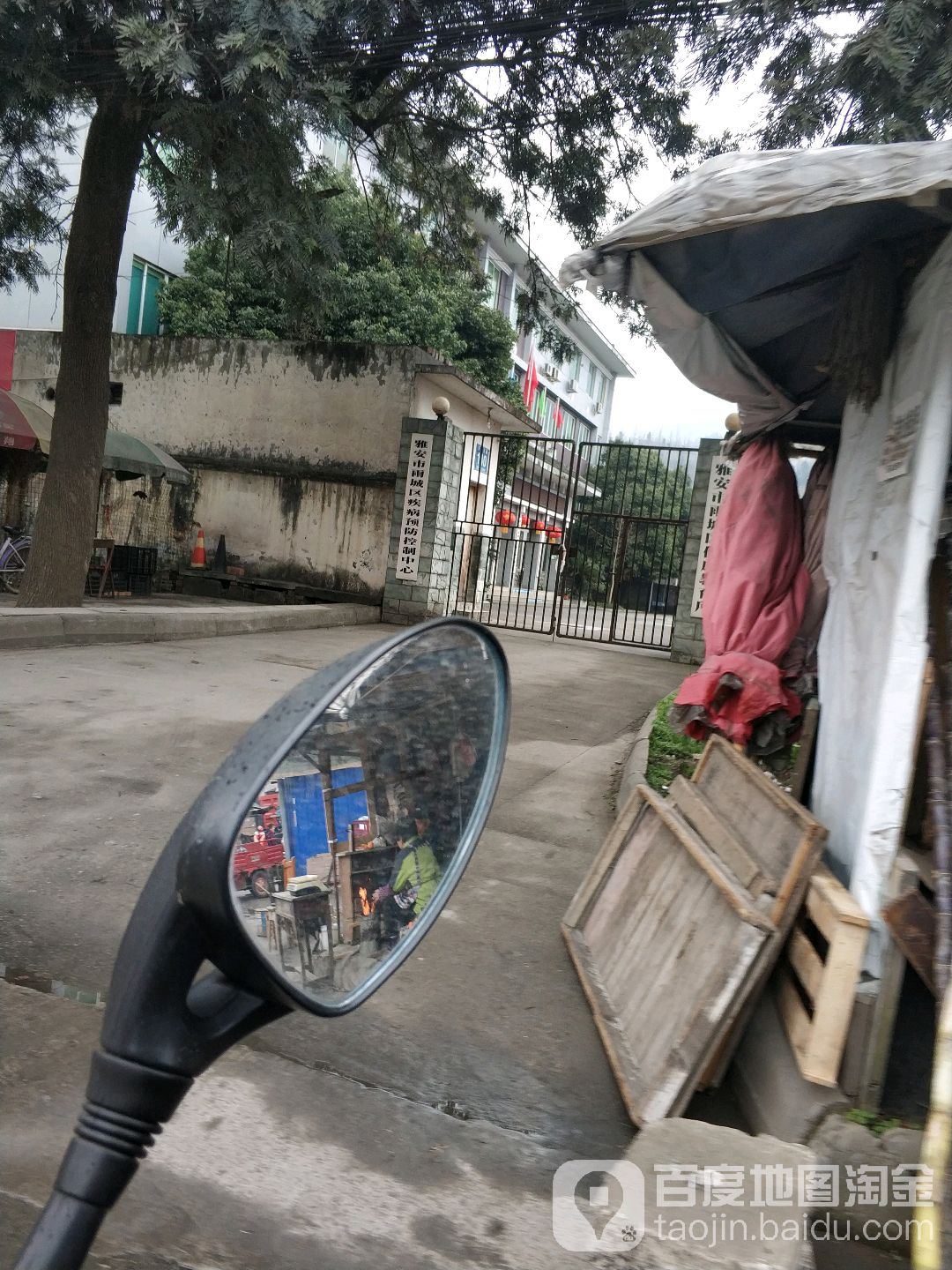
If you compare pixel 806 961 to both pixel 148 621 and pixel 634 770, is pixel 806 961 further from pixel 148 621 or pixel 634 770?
pixel 148 621

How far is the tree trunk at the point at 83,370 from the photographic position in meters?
10.1

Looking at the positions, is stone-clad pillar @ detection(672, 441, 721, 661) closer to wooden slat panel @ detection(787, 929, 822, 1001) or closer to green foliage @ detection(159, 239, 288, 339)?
green foliage @ detection(159, 239, 288, 339)

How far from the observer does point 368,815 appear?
115 cm

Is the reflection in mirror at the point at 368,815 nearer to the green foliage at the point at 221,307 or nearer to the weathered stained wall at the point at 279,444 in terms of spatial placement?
the weathered stained wall at the point at 279,444

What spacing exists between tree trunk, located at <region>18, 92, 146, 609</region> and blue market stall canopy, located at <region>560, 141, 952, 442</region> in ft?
27.6

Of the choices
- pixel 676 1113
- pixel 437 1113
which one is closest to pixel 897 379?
pixel 676 1113

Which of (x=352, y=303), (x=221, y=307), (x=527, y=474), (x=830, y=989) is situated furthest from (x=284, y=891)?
(x=527, y=474)

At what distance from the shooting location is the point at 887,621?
2.68 metres

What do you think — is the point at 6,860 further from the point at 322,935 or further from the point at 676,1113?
the point at 322,935

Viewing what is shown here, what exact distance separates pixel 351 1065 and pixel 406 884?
181 centimetres

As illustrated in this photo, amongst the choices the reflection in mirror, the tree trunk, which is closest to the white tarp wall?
the reflection in mirror

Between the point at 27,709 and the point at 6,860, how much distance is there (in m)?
2.89

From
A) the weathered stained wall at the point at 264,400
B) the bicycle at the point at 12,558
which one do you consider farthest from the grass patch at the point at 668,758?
the bicycle at the point at 12,558

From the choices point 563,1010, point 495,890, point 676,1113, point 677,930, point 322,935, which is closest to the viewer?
point 322,935
